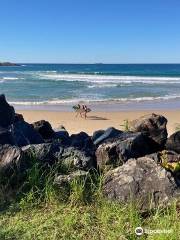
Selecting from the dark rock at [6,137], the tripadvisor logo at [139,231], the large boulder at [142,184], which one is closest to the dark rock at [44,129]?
the dark rock at [6,137]

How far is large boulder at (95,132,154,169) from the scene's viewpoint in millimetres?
4945

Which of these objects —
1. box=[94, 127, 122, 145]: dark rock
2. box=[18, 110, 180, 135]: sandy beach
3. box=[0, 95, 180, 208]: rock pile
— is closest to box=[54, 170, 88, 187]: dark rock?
box=[0, 95, 180, 208]: rock pile

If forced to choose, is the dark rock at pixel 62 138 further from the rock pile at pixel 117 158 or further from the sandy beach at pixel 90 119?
the sandy beach at pixel 90 119

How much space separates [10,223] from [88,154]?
1344mm

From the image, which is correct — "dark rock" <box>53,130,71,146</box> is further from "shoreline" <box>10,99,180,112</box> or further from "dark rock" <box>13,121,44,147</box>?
"shoreline" <box>10,99,180,112</box>

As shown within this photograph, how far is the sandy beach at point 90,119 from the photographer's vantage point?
1291cm

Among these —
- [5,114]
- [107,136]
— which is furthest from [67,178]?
[5,114]

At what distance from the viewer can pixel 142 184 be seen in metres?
4.18

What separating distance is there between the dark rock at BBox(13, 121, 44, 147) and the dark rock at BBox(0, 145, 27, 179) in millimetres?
→ 961

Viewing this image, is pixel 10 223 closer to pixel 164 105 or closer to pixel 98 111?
pixel 98 111

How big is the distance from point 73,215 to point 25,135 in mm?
2055

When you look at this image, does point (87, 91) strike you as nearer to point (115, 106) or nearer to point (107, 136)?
point (115, 106)

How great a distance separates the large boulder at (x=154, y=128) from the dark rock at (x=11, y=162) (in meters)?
2.03

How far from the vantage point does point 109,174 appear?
4434mm
